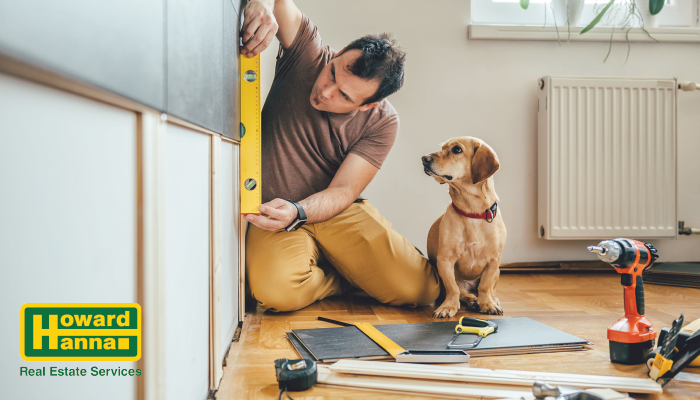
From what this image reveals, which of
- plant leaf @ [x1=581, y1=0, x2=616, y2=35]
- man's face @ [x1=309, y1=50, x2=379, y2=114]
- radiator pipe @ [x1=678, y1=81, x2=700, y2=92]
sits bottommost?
man's face @ [x1=309, y1=50, x2=379, y2=114]

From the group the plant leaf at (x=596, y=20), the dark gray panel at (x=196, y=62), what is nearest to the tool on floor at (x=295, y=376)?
the dark gray panel at (x=196, y=62)

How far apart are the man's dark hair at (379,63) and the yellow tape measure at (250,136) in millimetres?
320

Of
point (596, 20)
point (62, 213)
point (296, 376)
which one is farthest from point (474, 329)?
point (596, 20)

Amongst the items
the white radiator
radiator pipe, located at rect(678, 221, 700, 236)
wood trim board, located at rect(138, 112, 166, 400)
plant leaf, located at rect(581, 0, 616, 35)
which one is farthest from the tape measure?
radiator pipe, located at rect(678, 221, 700, 236)

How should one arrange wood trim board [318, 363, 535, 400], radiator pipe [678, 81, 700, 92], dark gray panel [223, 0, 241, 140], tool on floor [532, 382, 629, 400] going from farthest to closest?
radiator pipe [678, 81, 700, 92] → dark gray panel [223, 0, 241, 140] → wood trim board [318, 363, 535, 400] → tool on floor [532, 382, 629, 400]

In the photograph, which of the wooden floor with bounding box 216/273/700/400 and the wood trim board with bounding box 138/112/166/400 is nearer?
the wood trim board with bounding box 138/112/166/400

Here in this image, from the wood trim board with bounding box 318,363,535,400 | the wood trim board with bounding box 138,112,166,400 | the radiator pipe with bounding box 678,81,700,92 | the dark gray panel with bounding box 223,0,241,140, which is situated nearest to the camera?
the wood trim board with bounding box 138,112,166,400

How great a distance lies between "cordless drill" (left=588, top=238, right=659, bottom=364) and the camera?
105 cm

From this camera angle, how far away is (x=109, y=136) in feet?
1.45

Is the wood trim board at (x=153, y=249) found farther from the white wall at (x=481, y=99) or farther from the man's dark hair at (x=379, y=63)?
the white wall at (x=481, y=99)

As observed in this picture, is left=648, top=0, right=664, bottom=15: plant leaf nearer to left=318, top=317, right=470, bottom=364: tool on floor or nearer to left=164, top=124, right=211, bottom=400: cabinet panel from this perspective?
left=318, top=317, right=470, bottom=364: tool on floor

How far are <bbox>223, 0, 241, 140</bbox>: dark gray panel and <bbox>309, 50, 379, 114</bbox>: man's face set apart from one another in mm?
378

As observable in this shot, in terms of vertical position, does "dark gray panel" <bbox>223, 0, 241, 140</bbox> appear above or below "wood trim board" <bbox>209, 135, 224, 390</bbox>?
above

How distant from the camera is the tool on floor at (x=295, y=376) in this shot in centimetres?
90
